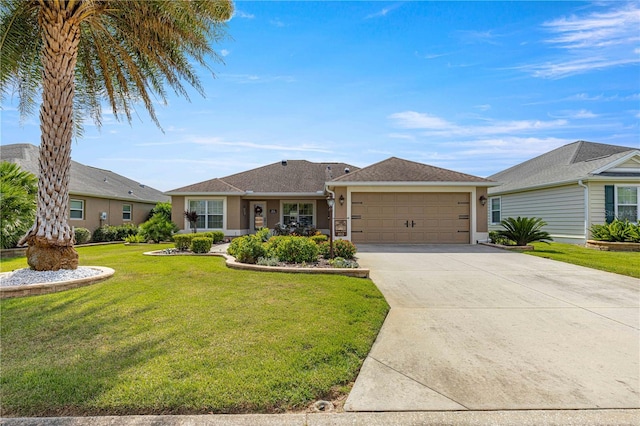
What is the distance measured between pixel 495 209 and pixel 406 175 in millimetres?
9504

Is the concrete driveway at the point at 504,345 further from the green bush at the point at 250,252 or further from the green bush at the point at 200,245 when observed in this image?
the green bush at the point at 200,245

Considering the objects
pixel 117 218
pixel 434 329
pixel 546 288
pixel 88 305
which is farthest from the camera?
pixel 117 218

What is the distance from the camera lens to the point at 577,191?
1494cm

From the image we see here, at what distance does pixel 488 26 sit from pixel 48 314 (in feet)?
41.8

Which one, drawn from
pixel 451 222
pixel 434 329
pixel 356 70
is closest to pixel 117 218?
pixel 356 70

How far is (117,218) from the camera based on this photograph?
64.0ft

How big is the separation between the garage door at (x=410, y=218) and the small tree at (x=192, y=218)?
28.8 feet

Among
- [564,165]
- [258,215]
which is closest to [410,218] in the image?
[258,215]

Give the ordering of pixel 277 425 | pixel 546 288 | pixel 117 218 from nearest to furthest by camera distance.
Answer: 1. pixel 277 425
2. pixel 546 288
3. pixel 117 218

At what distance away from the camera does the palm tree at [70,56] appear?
6492mm

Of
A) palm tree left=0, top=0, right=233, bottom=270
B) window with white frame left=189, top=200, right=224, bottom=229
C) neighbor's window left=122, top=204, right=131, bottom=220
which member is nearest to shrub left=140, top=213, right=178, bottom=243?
window with white frame left=189, top=200, right=224, bottom=229

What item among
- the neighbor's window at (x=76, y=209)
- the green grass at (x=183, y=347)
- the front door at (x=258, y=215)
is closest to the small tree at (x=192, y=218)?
the front door at (x=258, y=215)

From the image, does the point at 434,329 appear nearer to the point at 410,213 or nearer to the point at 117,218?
the point at 410,213

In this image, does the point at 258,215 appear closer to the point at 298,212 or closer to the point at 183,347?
the point at 298,212
